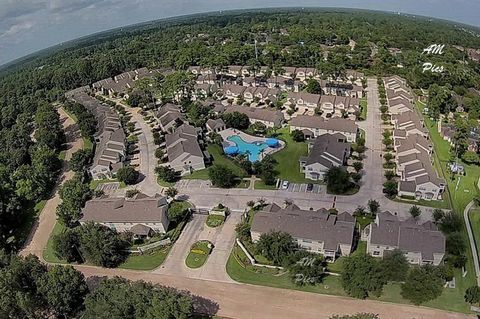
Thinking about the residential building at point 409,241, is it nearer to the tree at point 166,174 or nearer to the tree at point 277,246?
the tree at point 277,246

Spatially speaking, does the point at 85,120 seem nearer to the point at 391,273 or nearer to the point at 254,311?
the point at 254,311

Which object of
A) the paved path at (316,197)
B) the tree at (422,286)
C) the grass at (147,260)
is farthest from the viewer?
the paved path at (316,197)

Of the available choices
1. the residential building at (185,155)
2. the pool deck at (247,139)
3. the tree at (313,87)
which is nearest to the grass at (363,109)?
the tree at (313,87)

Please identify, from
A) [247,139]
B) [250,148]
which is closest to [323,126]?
[247,139]

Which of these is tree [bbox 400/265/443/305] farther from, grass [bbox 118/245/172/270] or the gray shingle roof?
grass [bbox 118/245/172/270]

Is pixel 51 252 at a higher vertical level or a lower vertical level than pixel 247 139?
lower

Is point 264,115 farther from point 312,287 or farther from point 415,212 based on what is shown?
point 312,287
